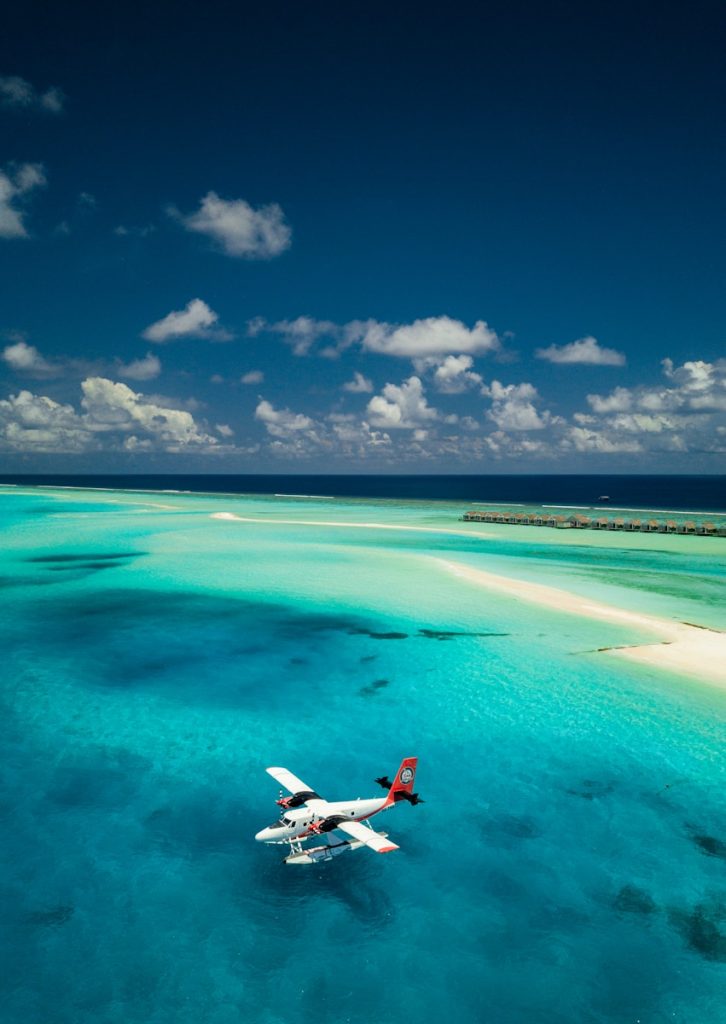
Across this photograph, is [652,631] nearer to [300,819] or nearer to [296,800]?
[296,800]

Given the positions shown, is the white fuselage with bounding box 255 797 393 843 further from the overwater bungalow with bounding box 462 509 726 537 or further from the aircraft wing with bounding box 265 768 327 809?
the overwater bungalow with bounding box 462 509 726 537

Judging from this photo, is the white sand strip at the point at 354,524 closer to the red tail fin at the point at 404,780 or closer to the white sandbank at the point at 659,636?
the white sandbank at the point at 659,636

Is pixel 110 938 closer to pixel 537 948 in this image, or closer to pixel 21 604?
pixel 537 948

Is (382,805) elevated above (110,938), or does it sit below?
above

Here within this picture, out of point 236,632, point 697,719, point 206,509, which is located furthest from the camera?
point 206,509

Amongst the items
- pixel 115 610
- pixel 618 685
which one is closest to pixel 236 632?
pixel 115 610

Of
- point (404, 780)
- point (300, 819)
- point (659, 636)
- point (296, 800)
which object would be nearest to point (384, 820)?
point (404, 780)

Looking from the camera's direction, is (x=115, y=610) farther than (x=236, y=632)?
Yes
